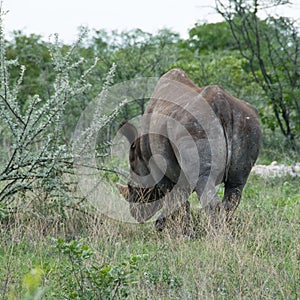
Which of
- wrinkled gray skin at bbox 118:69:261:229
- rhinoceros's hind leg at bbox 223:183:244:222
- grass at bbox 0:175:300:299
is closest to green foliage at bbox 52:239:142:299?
grass at bbox 0:175:300:299

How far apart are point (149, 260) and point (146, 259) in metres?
0.24

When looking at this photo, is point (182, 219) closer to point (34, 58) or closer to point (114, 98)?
point (114, 98)

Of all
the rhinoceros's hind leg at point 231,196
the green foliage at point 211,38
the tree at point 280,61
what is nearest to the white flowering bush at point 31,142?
the rhinoceros's hind leg at point 231,196

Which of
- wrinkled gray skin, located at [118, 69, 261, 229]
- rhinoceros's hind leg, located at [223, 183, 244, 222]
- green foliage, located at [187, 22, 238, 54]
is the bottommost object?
rhinoceros's hind leg, located at [223, 183, 244, 222]

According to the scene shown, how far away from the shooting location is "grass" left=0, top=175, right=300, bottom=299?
4246 mm

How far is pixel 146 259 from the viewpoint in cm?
552

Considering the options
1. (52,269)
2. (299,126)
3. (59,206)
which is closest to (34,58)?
(299,126)

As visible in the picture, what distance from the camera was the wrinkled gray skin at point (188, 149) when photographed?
20.6 feet

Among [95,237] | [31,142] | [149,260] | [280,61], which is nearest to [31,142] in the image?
[31,142]

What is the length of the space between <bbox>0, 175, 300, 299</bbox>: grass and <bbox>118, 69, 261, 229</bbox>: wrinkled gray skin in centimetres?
40

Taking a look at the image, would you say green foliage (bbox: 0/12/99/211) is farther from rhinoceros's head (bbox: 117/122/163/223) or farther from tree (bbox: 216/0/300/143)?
tree (bbox: 216/0/300/143)

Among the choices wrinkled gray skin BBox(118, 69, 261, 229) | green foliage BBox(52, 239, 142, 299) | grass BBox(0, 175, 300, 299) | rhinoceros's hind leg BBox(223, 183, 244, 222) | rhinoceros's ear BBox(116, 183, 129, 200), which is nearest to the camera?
green foliage BBox(52, 239, 142, 299)

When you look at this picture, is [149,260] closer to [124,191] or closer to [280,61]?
[124,191]

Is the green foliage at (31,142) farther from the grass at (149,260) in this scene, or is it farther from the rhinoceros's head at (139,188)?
the rhinoceros's head at (139,188)
